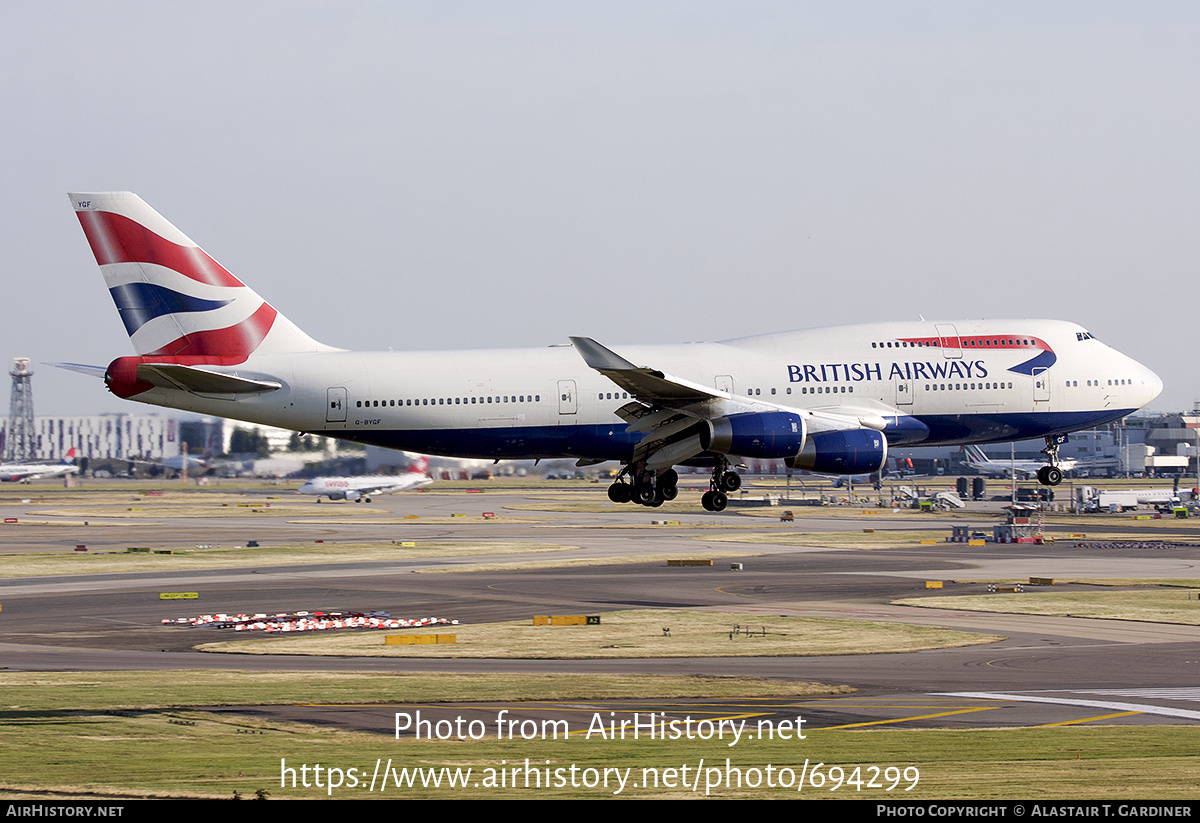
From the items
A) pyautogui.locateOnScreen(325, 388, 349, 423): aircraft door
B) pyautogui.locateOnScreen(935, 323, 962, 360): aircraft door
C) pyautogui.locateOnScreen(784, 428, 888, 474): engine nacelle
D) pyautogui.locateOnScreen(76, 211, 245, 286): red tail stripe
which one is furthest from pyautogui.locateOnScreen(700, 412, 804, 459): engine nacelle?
pyautogui.locateOnScreen(76, 211, 245, 286): red tail stripe

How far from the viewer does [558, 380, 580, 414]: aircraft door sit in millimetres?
48906

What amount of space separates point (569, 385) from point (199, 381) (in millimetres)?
13192

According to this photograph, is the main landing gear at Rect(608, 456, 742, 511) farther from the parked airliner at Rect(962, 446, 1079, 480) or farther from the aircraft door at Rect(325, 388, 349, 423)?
the parked airliner at Rect(962, 446, 1079, 480)

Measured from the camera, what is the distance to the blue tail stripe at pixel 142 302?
4869cm

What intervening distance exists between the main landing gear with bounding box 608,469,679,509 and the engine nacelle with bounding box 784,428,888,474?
563 centimetres

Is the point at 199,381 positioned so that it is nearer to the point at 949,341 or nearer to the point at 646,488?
the point at 646,488

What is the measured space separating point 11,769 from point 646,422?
2747 cm

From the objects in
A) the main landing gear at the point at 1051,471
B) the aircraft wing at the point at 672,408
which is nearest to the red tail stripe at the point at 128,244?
the aircraft wing at the point at 672,408

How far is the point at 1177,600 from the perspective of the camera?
187 feet

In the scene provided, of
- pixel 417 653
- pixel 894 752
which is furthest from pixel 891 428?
pixel 894 752

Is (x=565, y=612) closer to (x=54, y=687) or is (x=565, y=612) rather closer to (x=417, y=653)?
(x=417, y=653)

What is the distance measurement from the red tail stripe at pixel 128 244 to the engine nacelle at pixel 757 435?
64.2ft

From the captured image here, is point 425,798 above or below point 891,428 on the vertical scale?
below

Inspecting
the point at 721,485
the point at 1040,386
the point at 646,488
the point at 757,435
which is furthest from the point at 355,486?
the point at 757,435
